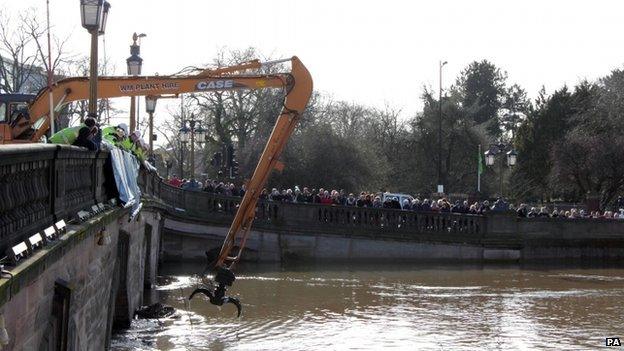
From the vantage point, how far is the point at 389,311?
2216 centimetres

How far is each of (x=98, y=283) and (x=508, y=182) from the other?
189 feet

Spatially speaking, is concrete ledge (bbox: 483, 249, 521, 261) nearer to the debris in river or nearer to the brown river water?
the brown river water

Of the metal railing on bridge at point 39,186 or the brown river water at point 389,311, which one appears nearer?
the metal railing on bridge at point 39,186

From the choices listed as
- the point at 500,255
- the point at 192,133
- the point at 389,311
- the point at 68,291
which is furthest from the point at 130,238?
the point at 500,255

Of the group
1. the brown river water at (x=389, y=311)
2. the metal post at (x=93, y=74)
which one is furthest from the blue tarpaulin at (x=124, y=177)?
the brown river water at (x=389, y=311)

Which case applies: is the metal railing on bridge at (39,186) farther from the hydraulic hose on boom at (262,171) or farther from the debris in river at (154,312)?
the debris in river at (154,312)

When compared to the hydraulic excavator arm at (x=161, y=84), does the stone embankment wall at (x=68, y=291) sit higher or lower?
lower

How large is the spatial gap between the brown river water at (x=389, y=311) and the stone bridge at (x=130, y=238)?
1472mm

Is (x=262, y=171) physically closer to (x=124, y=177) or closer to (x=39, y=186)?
(x=124, y=177)

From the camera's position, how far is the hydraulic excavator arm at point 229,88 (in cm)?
1859

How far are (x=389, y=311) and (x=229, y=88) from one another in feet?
21.3

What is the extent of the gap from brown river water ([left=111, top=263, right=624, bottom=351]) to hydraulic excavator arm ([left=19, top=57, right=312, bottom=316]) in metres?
1.18

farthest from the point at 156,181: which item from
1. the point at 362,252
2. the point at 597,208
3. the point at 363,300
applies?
the point at 597,208

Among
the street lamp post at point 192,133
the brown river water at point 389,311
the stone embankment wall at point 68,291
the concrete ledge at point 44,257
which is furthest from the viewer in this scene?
the street lamp post at point 192,133
